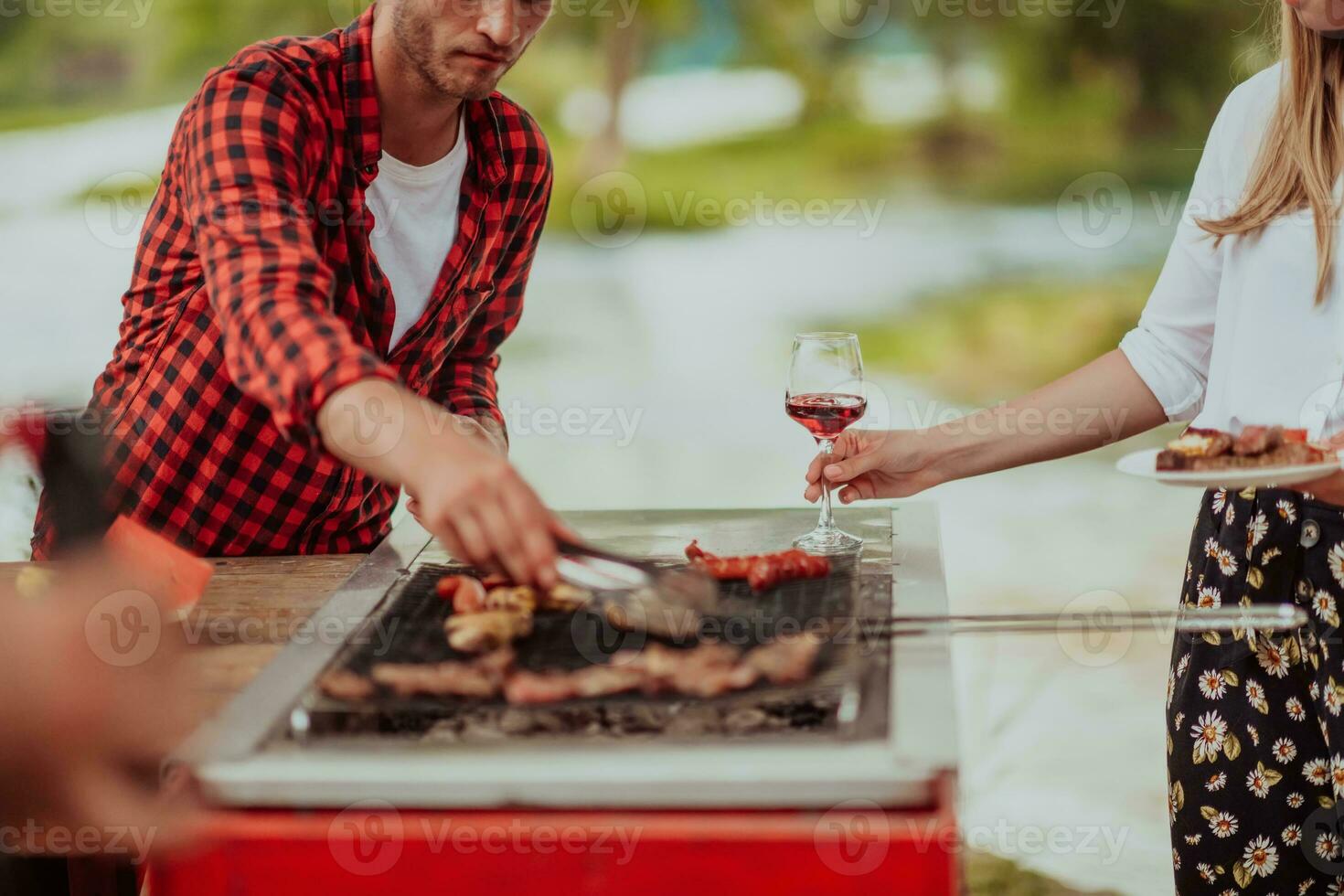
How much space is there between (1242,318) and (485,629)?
1.12 meters

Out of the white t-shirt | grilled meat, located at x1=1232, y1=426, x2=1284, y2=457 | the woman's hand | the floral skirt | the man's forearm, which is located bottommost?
the floral skirt

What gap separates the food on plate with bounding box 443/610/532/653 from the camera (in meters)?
1.38

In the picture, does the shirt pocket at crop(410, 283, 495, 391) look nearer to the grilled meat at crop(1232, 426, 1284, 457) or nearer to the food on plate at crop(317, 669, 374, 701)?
the food on plate at crop(317, 669, 374, 701)

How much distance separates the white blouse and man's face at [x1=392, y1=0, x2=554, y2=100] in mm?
1029

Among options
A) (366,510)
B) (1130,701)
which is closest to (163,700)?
(366,510)

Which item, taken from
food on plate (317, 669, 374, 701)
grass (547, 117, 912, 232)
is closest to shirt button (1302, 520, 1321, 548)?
food on plate (317, 669, 374, 701)

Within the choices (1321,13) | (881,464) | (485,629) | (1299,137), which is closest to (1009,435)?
(881,464)

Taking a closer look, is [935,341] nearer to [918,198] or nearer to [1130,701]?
[918,198]

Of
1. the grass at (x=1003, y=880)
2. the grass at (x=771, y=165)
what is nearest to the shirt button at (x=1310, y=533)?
the grass at (x=1003, y=880)

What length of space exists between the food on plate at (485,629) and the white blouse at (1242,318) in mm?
1017

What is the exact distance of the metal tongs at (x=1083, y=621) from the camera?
1305 mm

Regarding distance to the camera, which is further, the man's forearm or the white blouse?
the white blouse

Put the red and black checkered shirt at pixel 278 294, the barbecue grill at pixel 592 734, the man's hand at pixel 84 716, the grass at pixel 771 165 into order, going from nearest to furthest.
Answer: the man's hand at pixel 84 716
the barbecue grill at pixel 592 734
the red and black checkered shirt at pixel 278 294
the grass at pixel 771 165

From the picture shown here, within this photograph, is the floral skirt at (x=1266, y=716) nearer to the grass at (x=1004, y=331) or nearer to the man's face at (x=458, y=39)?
the man's face at (x=458, y=39)
